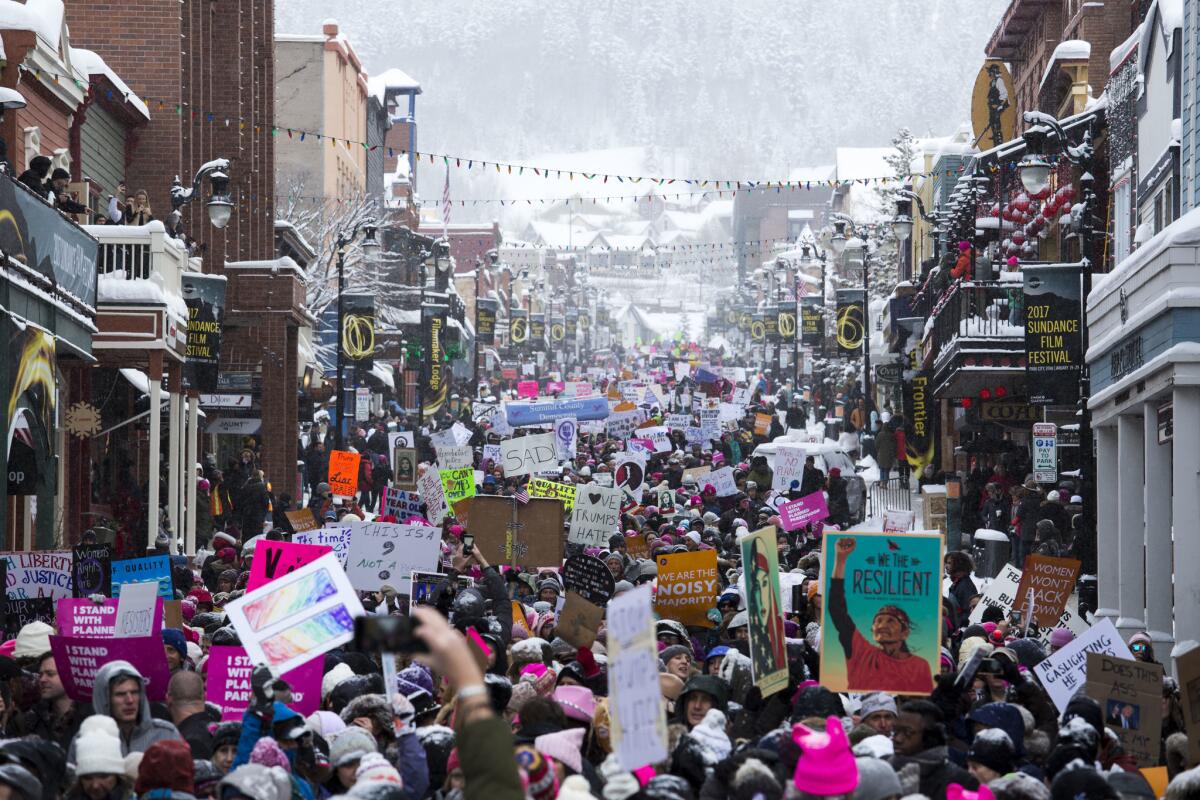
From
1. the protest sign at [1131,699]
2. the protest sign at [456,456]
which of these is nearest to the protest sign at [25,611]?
the protest sign at [1131,699]

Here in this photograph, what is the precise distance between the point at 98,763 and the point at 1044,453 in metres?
21.8

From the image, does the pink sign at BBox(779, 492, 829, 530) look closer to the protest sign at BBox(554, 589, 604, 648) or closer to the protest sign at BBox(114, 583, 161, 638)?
the protest sign at BBox(554, 589, 604, 648)

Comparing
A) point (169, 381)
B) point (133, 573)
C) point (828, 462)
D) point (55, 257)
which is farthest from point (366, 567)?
point (828, 462)

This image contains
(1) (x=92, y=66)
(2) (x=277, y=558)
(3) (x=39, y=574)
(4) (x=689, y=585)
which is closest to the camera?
(2) (x=277, y=558)

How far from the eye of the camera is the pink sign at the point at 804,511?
23.5 meters

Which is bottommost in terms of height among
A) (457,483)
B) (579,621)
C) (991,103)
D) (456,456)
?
(579,621)

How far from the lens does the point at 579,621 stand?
13430 mm

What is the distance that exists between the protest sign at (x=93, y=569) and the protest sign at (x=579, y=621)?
3986 mm

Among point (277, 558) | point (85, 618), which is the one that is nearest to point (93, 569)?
point (277, 558)

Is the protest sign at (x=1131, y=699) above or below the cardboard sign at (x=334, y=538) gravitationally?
below

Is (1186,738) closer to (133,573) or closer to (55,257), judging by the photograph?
(133,573)

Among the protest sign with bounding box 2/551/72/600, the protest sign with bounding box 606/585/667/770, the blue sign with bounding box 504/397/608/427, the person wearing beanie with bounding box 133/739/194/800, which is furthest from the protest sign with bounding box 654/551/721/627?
the blue sign with bounding box 504/397/608/427

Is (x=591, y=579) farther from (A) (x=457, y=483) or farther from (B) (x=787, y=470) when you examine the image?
(B) (x=787, y=470)

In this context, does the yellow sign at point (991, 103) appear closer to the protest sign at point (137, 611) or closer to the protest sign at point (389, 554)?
the protest sign at point (389, 554)
